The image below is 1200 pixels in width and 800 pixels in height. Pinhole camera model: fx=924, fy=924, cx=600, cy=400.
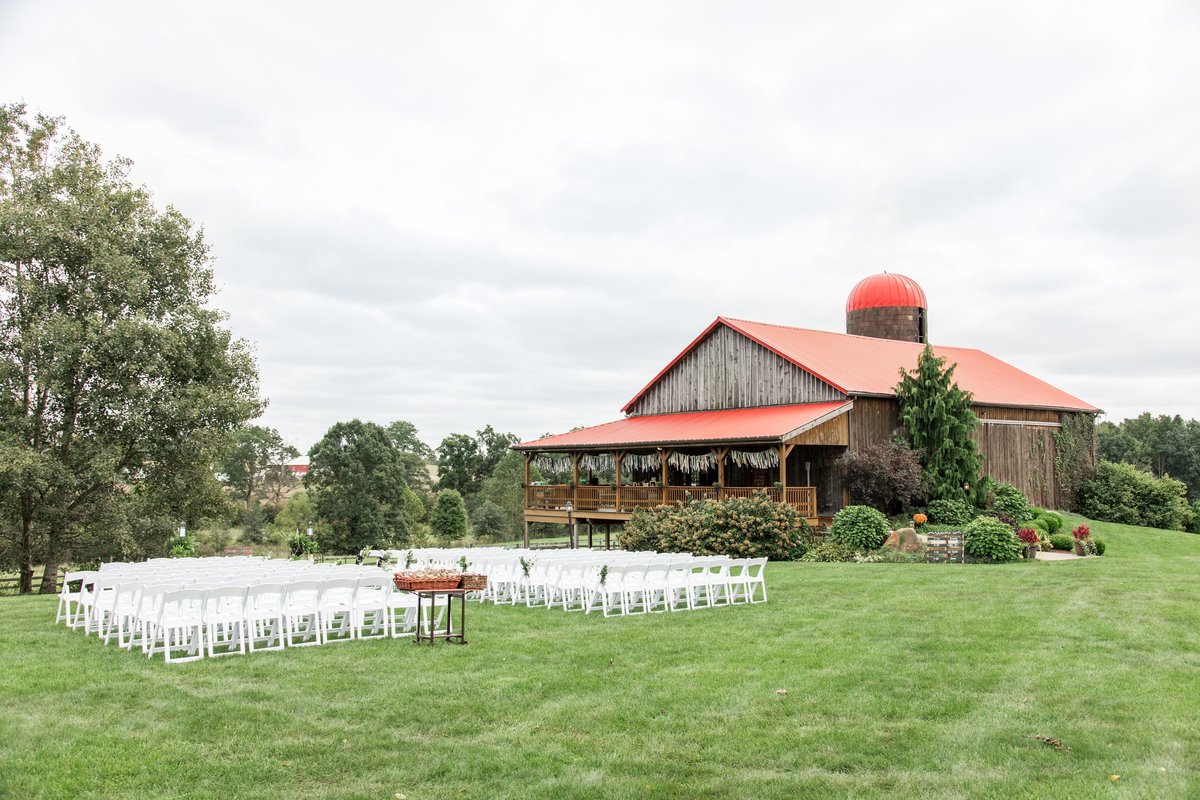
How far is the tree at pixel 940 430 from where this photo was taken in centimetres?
2727

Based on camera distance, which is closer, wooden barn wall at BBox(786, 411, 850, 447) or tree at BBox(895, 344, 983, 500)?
wooden barn wall at BBox(786, 411, 850, 447)

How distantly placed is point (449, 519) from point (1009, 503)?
30548 mm

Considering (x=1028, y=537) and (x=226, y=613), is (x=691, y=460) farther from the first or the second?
(x=226, y=613)

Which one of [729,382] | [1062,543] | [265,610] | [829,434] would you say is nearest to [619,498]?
[729,382]

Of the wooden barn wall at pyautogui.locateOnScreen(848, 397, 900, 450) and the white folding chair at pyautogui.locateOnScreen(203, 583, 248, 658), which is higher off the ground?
the wooden barn wall at pyautogui.locateOnScreen(848, 397, 900, 450)

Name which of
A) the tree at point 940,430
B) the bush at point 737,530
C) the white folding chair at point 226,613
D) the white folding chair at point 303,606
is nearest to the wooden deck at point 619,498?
the bush at point 737,530

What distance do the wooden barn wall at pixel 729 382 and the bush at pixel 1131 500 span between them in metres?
13.3

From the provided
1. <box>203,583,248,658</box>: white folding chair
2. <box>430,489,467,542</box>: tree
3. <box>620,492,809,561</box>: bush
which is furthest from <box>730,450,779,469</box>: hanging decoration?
<box>430,489,467,542</box>: tree

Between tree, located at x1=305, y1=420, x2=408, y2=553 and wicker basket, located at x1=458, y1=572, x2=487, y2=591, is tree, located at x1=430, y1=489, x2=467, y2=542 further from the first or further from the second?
wicker basket, located at x1=458, y1=572, x2=487, y2=591

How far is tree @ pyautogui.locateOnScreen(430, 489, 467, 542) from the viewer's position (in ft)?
165

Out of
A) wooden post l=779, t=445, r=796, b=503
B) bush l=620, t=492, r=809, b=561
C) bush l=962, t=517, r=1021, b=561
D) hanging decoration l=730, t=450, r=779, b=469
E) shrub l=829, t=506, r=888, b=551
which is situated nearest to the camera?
bush l=962, t=517, r=1021, b=561

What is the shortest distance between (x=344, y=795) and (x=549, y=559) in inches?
342

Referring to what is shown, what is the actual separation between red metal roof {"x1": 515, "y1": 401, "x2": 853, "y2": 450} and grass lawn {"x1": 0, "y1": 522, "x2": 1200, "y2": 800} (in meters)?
14.0

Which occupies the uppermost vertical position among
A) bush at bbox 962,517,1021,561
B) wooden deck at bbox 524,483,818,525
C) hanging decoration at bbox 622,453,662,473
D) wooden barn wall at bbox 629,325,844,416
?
wooden barn wall at bbox 629,325,844,416
